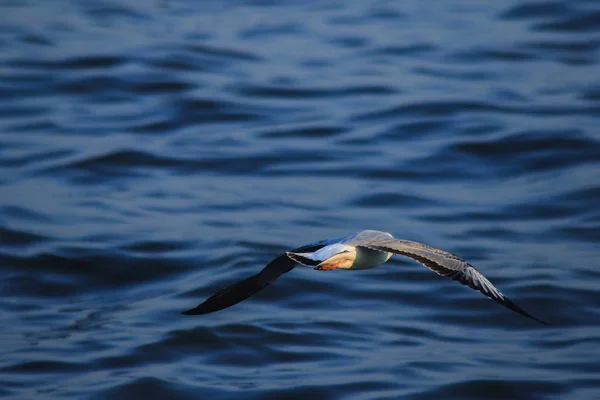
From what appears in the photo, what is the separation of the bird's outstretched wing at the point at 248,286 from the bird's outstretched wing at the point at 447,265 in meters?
0.87

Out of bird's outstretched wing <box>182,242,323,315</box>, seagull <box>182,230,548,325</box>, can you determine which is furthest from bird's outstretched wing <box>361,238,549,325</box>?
bird's outstretched wing <box>182,242,323,315</box>

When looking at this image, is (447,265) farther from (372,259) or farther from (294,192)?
(294,192)

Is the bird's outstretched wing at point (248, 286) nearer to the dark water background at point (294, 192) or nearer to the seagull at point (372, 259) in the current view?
the seagull at point (372, 259)

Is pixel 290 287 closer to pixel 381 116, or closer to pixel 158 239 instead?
pixel 158 239

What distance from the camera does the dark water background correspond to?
8539 millimetres

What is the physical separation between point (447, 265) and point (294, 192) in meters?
6.07

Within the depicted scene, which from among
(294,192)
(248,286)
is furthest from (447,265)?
(294,192)

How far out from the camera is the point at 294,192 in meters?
12.1

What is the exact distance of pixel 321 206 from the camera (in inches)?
457

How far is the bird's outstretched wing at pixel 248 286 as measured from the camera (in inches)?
273

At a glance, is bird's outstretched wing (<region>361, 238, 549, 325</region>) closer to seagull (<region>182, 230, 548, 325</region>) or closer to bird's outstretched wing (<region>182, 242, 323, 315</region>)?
seagull (<region>182, 230, 548, 325</region>)

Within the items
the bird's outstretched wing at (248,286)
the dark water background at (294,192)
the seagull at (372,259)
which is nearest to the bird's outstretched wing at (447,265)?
the seagull at (372,259)

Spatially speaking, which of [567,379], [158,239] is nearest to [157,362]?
[158,239]

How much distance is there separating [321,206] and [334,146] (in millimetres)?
2181
